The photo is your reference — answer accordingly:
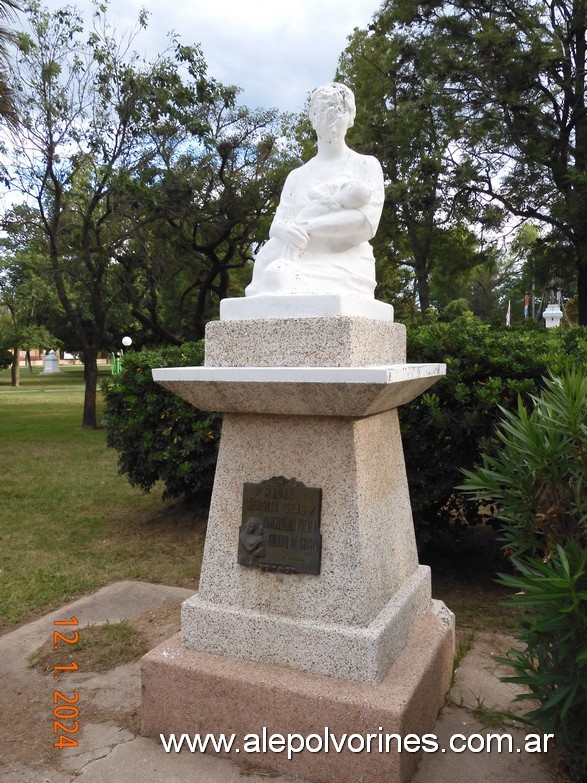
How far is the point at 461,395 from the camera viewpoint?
421 centimetres

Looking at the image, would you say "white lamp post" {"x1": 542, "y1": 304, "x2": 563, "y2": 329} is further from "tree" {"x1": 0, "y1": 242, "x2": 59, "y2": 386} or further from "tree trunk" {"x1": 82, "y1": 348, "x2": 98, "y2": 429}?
"tree" {"x1": 0, "y1": 242, "x2": 59, "y2": 386}

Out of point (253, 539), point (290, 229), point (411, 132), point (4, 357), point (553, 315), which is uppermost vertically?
Answer: point (411, 132)

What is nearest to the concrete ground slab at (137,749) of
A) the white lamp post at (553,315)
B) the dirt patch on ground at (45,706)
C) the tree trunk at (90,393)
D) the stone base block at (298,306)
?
the dirt patch on ground at (45,706)

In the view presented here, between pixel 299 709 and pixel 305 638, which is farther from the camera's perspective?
pixel 305 638

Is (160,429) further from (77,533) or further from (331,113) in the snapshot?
(331,113)

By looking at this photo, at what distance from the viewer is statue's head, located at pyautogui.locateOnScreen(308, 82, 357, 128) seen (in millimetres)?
2971

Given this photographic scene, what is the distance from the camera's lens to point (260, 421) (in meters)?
2.68

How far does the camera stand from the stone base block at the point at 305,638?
2477 mm

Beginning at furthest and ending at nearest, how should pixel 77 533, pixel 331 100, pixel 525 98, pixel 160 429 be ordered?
pixel 525 98
pixel 77 533
pixel 160 429
pixel 331 100

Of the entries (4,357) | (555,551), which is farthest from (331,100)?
(4,357)

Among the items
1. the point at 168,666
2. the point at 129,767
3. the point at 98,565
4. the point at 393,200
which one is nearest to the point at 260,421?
the point at 168,666

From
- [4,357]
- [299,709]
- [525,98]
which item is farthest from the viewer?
[4,357]

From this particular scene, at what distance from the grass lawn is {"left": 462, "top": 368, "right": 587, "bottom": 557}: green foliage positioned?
318cm

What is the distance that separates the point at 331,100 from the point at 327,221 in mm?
622
